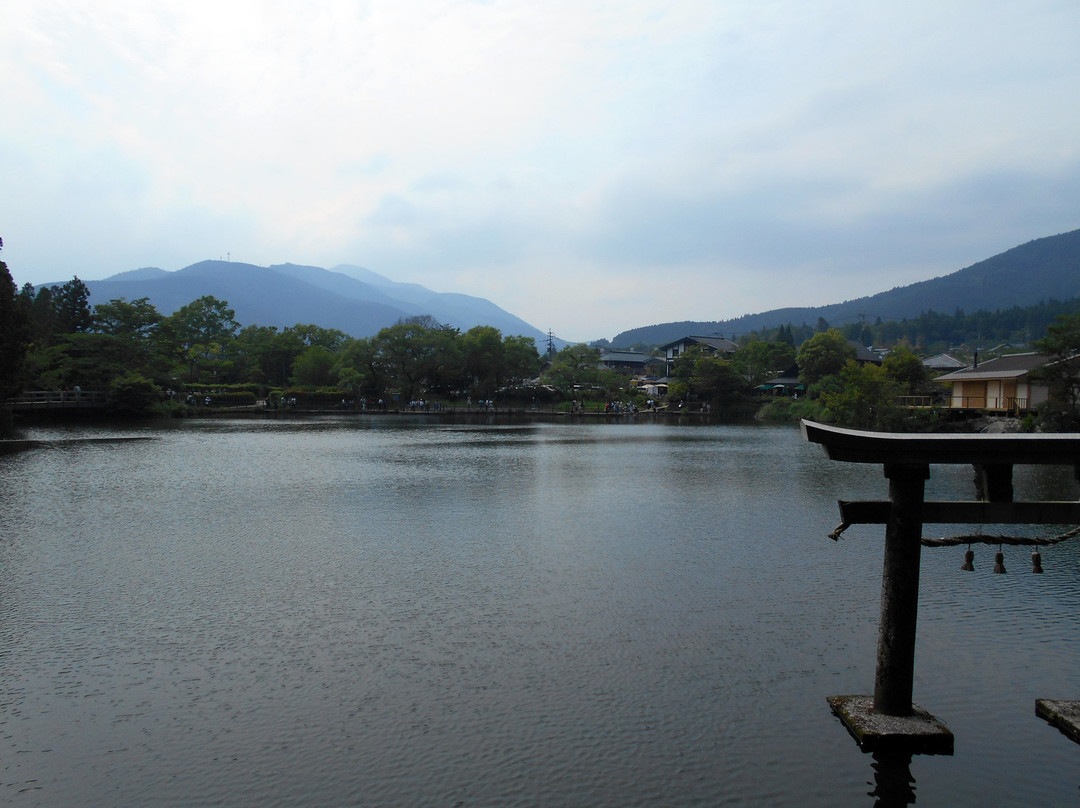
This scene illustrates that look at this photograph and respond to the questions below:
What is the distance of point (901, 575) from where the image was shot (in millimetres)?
Answer: 4898

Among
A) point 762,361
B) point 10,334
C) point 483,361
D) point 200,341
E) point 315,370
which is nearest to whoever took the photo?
point 10,334

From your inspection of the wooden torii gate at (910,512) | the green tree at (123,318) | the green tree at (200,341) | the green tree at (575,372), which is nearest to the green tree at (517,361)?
the green tree at (575,372)

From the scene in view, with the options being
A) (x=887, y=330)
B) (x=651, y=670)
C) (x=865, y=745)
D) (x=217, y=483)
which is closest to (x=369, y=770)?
(x=651, y=670)

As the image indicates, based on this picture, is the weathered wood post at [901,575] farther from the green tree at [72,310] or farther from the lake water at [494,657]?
the green tree at [72,310]

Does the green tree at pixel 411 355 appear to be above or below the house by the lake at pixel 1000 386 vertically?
above

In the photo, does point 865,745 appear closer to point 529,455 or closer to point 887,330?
point 529,455

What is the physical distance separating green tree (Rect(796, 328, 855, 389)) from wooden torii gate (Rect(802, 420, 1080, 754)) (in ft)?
151

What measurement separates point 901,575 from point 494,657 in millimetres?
3605

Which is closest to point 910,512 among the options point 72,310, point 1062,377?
point 1062,377

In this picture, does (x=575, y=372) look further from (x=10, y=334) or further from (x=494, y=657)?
(x=494, y=657)

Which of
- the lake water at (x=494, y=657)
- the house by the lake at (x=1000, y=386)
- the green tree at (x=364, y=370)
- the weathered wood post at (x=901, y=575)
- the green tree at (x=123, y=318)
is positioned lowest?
the lake water at (x=494, y=657)

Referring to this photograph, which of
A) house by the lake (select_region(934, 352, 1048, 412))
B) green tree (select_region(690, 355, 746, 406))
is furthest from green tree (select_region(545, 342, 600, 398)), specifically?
house by the lake (select_region(934, 352, 1048, 412))

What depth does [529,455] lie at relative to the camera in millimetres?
24562

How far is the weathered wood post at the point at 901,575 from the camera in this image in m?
4.83
